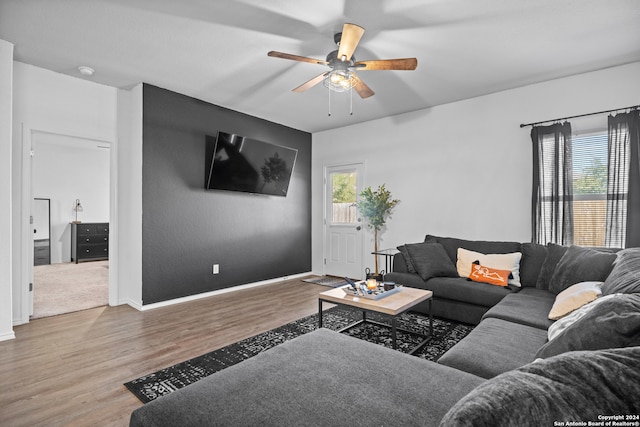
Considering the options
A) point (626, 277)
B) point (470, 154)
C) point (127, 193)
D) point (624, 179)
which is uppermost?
point (470, 154)

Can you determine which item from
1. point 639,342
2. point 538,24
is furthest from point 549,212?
point 639,342

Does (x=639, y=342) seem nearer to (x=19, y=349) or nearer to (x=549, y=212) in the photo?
(x=549, y=212)

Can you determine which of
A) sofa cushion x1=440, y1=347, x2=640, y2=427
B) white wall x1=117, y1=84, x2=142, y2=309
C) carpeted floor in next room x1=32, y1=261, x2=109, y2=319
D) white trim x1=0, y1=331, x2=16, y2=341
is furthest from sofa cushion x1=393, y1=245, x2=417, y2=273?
white trim x1=0, y1=331, x2=16, y2=341

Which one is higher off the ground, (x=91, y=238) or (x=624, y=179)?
(x=624, y=179)

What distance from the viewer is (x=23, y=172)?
3250mm

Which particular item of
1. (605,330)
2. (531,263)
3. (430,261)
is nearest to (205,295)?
(430,261)

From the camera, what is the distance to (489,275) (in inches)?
128

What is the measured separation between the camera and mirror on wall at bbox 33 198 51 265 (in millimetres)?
7039

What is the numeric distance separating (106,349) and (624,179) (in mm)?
5129

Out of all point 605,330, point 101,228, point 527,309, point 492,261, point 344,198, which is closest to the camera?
point 605,330

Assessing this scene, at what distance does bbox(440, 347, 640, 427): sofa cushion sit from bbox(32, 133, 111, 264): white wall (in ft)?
28.9

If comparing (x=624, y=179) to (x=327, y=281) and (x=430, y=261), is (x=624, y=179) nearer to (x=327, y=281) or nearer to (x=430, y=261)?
(x=430, y=261)

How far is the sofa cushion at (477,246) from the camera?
3551mm

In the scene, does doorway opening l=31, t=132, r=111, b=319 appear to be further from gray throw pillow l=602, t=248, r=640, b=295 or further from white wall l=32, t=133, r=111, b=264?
gray throw pillow l=602, t=248, r=640, b=295
